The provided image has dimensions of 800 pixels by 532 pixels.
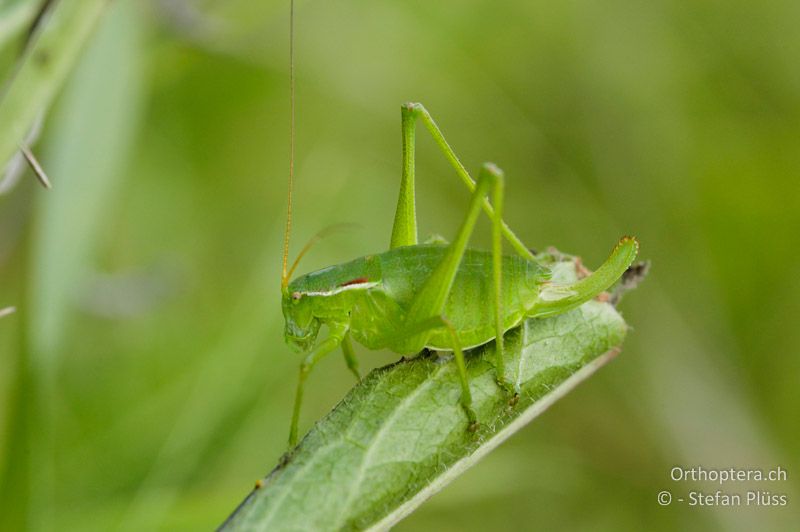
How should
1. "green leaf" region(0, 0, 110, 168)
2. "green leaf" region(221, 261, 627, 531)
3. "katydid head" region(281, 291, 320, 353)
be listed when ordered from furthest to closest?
1. "katydid head" region(281, 291, 320, 353)
2. "green leaf" region(0, 0, 110, 168)
3. "green leaf" region(221, 261, 627, 531)

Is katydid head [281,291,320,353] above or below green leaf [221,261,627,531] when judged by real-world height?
above

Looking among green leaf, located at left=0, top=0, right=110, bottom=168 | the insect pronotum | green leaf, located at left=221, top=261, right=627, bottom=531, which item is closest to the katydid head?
the insect pronotum

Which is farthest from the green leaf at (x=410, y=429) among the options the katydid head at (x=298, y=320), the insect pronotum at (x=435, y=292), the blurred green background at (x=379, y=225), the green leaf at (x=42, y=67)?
the green leaf at (x=42, y=67)

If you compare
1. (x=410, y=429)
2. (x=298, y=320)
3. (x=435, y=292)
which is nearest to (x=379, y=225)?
(x=298, y=320)

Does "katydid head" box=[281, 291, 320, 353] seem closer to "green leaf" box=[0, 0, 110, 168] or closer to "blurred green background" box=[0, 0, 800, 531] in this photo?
"blurred green background" box=[0, 0, 800, 531]

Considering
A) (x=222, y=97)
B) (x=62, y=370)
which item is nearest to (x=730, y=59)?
(x=222, y=97)

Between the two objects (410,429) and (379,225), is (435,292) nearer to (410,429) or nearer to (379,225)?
(410,429)
